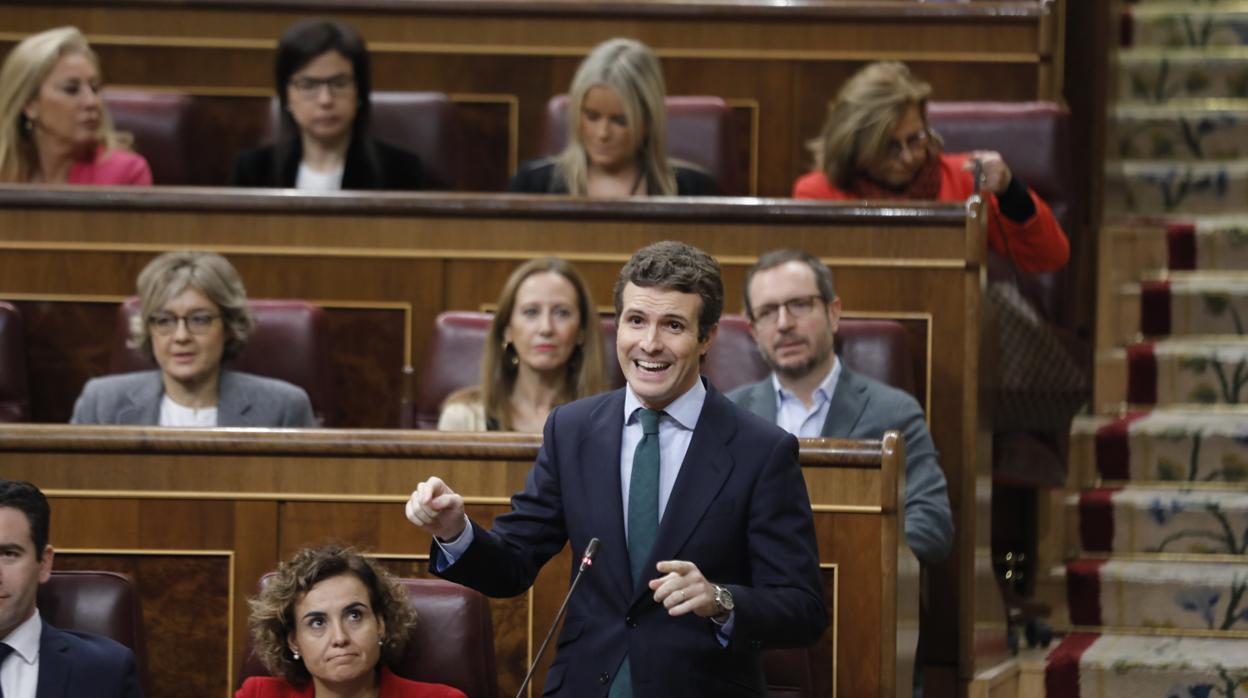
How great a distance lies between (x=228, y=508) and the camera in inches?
67.0

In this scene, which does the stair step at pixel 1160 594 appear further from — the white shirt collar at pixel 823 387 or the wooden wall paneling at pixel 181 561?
the wooden wall paneling at pixel 181 561

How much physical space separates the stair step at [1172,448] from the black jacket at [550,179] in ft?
1.78

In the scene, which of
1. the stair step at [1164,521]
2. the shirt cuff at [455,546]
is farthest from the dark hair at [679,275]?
the stair step at [1164,521]

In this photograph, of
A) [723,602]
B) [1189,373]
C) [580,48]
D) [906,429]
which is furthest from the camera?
[580,48]

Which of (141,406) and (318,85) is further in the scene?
(318,85)

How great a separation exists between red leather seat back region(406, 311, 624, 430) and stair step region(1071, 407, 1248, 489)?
2.37 ft

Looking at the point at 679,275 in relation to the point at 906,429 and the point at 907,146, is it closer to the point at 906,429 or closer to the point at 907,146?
the point at 906,429

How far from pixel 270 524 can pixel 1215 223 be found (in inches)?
62.9

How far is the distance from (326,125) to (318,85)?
5 cm

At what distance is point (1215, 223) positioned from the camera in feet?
9.16

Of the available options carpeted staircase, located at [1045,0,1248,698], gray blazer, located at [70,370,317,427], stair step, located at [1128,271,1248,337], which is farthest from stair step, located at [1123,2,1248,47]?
gray blazer, located at [70,370,317,427]

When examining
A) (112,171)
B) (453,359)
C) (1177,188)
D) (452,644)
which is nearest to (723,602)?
(452,644)

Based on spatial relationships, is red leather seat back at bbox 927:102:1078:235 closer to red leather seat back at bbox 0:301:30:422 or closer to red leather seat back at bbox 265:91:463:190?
red leather seat back at bbox 265:91:463:190

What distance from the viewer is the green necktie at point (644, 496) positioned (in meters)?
1.33
